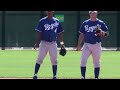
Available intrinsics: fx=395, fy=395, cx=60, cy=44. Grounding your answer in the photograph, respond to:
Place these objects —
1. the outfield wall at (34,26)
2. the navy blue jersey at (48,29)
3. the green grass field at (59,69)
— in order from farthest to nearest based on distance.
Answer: the outfield wall at (34,26) < the green grass field at (59,69) < the navy blue jersey at (48,29)

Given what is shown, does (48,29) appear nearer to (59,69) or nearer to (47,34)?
(47,34)

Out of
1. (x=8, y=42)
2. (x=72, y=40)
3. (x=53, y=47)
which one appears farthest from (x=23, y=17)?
(x=53, y=47)

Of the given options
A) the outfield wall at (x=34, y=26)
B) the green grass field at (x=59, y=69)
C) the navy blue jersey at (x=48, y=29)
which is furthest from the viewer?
the outfield wall at (x=34, y=26)

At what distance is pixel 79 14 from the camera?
2162 centimetres

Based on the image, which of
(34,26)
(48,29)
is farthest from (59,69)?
(34,26)

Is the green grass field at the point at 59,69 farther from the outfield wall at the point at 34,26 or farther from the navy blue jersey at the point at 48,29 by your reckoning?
the outfield wall at the point at 34,26

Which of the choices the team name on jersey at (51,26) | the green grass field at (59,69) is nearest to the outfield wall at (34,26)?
the green grass field at (59,69)

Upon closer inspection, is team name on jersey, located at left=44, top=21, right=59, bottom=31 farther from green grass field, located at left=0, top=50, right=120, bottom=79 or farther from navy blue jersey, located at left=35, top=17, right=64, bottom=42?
green grass field, located at left=0, top=50, right=120, bottom=79

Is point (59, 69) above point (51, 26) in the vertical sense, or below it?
below

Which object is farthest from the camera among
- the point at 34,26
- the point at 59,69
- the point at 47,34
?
the point at 34,26

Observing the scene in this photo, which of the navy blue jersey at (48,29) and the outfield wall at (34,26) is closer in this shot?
the navy blue jersey at (48,29)
